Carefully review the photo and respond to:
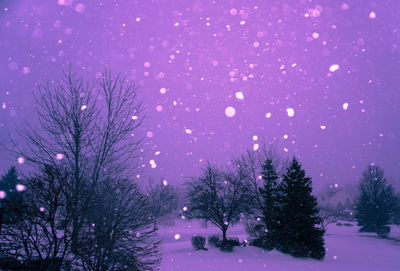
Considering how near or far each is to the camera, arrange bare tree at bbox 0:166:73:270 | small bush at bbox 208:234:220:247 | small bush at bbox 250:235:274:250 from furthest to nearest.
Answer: small bush at bbox 208:234:220:247
small bush at bbox 250:235:274:250
bare tree at bbox 0:166:73:270

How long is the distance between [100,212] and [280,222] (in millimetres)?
16434

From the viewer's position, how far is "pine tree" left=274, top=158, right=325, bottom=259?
16.5 m

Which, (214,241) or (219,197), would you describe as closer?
(214,241)

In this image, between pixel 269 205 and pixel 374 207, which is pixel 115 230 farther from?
pixel 374 207

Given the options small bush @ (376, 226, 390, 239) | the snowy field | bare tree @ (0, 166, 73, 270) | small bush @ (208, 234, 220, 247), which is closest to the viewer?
bare tree @ (0, 166, 73, 270)

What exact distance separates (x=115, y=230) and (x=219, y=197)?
19.9 m

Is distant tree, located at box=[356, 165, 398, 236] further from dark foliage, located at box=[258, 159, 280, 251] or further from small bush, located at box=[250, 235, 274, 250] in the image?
small bush, located at box=[250, 235, 274, 250]

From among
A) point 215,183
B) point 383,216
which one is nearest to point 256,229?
point 215,183

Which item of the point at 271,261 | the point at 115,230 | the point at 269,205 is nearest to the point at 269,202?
the point at 269,205

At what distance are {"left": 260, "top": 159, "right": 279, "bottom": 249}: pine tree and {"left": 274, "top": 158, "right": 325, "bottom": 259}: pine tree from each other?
0.66 meters

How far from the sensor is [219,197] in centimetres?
2397

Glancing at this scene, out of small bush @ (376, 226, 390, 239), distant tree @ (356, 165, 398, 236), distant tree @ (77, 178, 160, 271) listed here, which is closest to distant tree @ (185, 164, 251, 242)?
distant tree @ (77, 178, 160, 271)

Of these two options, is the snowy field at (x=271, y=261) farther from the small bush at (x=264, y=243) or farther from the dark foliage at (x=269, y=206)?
the dark foliage at (x=269, y=206)

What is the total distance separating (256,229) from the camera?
68.4 feet
